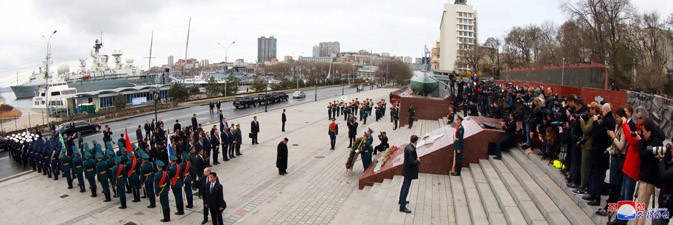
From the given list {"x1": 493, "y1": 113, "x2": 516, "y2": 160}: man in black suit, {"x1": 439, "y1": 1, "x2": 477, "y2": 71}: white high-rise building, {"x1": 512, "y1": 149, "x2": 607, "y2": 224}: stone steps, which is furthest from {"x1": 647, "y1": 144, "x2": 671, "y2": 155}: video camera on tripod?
{"x1": 439, "y1": 1, "x2": 477, "y2": 71}: white high-rise building

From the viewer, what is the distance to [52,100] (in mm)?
51031

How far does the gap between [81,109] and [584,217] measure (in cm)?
4671

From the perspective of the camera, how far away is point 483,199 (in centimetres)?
756

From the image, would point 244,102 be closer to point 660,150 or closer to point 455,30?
point 660,150

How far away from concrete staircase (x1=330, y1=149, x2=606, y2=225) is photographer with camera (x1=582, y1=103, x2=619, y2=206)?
284mm

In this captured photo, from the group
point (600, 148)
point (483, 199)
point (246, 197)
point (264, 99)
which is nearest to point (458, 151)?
point (483, 199)

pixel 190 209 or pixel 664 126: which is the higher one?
pixel 664 126

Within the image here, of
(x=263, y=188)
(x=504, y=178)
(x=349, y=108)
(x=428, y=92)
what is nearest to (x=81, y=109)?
(x=349, y=108)

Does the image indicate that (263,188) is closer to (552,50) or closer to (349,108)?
(349,108)

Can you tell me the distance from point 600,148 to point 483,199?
92.5 inches

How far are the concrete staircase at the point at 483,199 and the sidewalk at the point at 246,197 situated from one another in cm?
97

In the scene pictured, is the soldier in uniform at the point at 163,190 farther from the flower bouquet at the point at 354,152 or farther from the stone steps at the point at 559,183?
the stone steps at the point at 559,183

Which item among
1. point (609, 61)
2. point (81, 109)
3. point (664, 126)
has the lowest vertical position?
point (81, 109)

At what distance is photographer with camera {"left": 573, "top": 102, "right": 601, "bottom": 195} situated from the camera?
19.5ft
